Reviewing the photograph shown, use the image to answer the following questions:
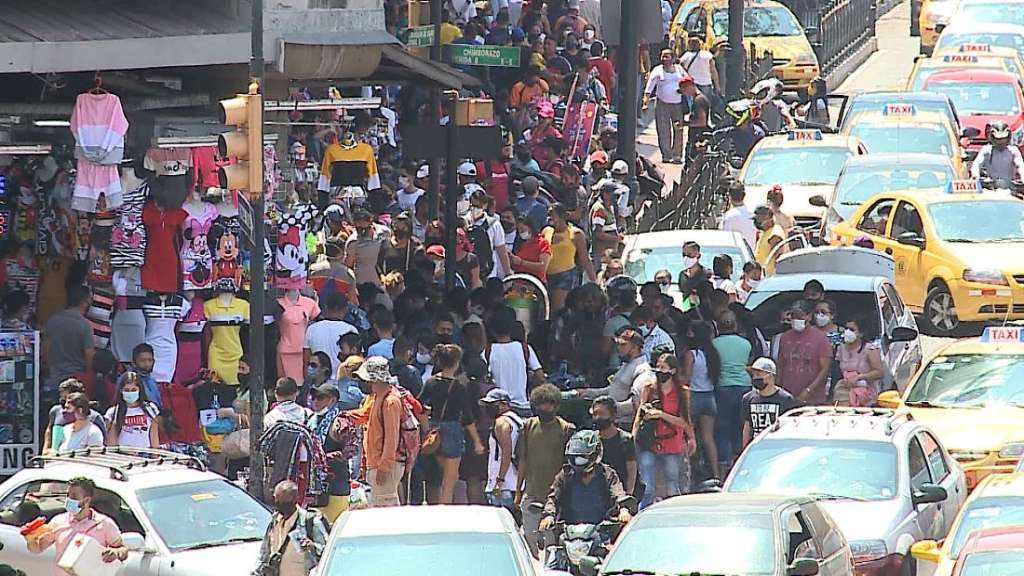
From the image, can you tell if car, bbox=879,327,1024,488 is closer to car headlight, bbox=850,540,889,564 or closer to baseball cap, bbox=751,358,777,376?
baseball cap, bbox=751,358,777,376

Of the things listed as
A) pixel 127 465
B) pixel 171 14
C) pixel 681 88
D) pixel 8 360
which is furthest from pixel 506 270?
pixel 681 88

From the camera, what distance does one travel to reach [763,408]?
17.6 metres

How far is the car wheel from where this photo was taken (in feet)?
80.5

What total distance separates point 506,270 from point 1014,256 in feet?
19.1

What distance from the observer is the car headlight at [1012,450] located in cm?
1756

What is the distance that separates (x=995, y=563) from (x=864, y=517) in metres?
2.41

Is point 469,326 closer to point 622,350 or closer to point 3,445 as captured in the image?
point 622,350

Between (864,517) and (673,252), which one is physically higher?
(673,252)

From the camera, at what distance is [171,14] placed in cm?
2056

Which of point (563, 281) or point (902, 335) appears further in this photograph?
point (563, 281)

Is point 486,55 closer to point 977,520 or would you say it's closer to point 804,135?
point 804,135

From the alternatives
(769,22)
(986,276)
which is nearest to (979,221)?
(986,276)

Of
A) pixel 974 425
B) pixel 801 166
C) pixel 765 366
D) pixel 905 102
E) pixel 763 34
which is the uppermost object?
pixel 763 34

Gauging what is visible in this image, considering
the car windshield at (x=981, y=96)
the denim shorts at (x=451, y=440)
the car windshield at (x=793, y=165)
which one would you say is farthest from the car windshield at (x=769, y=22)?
the denim shorts at (x=451, y=440)
